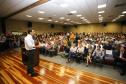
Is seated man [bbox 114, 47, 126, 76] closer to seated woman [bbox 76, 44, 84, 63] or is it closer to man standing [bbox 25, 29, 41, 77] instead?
seated woman [bbox 76, 44, 84, 63]

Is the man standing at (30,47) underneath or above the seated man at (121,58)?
above

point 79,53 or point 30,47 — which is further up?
point 30,47

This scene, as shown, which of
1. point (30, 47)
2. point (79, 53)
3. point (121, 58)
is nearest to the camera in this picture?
point (30, 47)

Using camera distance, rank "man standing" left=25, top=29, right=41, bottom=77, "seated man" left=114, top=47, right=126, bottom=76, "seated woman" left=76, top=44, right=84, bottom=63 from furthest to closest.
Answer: "seated woman" left=76, top=44, right=84, bottom=63
"seated man" left=114, top=47, right=126, bottom=76
"man standing" left=25, top=29, right=41, bottom=77

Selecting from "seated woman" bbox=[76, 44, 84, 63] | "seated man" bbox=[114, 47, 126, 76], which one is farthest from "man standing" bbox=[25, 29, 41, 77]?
"seated man" bbox=[114, 47, 126, 76]

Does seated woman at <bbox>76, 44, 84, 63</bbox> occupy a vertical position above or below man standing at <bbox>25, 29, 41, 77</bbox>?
below

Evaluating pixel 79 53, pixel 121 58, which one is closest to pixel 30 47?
pixel 79 53

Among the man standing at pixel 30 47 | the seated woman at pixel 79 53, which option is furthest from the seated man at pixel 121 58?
the man standing at pixel 30 47

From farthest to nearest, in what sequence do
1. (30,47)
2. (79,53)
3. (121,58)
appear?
(79,53) < (121,58) < (30,47)

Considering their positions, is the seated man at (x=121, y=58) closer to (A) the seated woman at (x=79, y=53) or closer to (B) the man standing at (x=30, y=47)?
(A) the seated woman at (x=79, y=53)

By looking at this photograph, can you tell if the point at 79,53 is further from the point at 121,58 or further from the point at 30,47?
the point at 30,47

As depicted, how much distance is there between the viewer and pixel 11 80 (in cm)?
227

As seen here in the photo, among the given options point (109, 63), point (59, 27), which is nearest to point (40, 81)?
point (109, 63)

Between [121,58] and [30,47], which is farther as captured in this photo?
[121,58]
